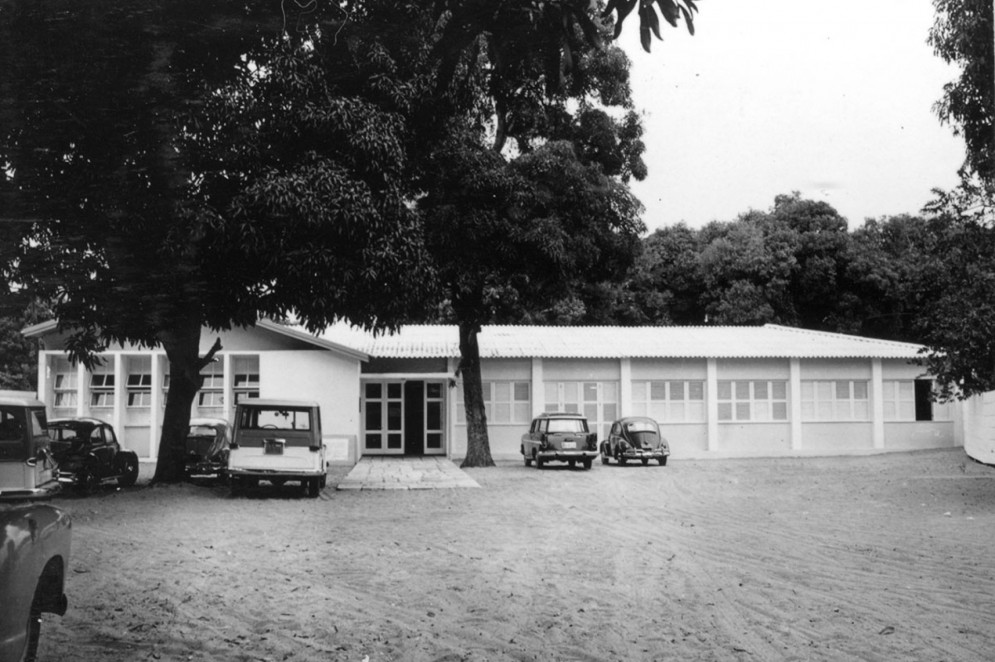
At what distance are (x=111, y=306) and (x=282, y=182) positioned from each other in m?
5.13

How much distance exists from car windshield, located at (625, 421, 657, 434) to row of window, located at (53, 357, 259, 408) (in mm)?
10724

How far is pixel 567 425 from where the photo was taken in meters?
25.3

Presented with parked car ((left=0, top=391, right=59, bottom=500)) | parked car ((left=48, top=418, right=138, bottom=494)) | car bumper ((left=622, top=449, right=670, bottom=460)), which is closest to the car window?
parked car ((left=0, top=391, right=59, bottom=500))

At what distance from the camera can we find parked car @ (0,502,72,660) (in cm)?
418

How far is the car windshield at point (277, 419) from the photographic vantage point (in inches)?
685

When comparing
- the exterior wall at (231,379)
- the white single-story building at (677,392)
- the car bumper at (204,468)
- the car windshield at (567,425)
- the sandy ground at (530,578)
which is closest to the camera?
the sandy ground at (530,578)

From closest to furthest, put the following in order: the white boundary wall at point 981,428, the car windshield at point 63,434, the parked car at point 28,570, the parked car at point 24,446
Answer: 1. the parked car at point 28,570
2. the parked car at point 24,446
3. the car windshield at point 63,434
4. the white boundary wall at point 981,428

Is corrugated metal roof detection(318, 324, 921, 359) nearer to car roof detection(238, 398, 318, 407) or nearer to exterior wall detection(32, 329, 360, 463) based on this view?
exterior wall detection(32, 329, 360, 463)

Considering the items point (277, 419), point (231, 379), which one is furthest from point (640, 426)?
point (277, 419)

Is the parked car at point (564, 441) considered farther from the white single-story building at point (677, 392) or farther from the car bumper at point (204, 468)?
the car bumper at point (204, 468)

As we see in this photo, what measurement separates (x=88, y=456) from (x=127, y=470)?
164cm

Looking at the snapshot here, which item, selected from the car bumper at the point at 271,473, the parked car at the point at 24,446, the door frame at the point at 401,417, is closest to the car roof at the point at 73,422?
the car bumper at the point at 271,473

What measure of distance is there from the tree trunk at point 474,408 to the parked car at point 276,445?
26.5 ft

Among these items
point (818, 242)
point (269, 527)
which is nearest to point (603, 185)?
point (818, 242)
